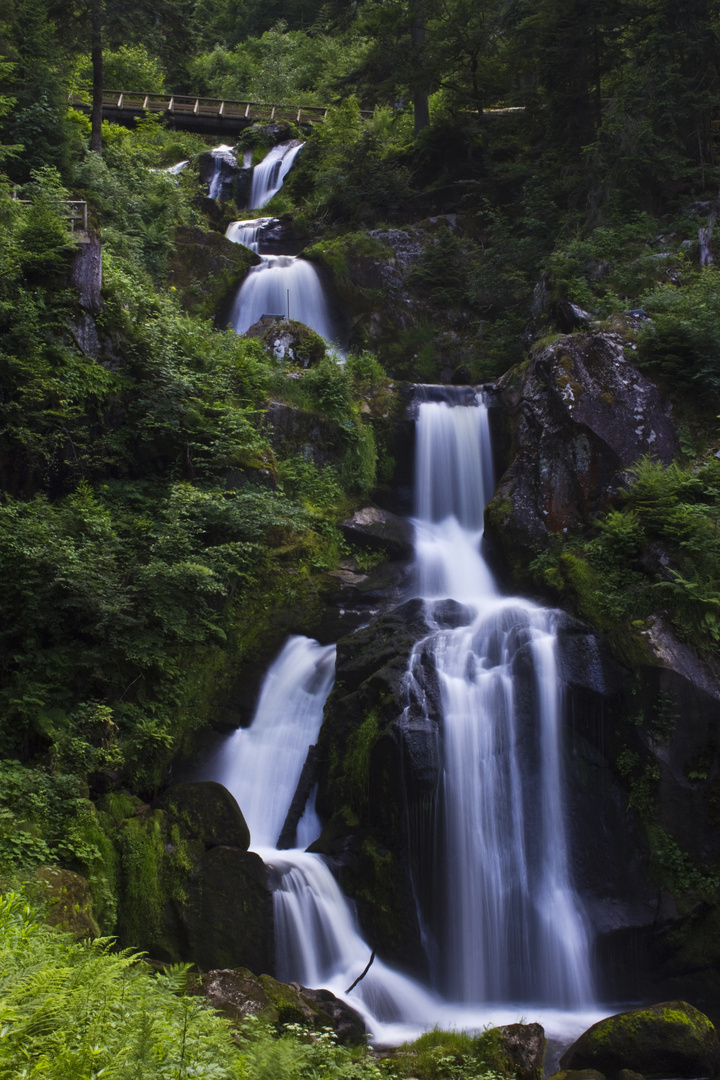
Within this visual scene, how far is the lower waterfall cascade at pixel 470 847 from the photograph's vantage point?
764cm

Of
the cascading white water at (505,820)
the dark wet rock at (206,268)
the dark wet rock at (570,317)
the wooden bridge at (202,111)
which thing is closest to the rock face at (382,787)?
the cascading white water at (505,820)

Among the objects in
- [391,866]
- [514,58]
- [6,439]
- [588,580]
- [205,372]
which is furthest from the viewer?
[514,58]

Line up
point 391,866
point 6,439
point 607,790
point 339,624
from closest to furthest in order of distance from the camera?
point 391,866
point 607,790
point 6,439
point 339,624

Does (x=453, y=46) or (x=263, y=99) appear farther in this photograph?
(x=263, y=99)

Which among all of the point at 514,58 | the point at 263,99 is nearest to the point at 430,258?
the point at 514,58

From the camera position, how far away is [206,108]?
28594 mm

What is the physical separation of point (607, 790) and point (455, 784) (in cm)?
198

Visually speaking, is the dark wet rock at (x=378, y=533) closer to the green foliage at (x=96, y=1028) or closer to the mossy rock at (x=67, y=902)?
the mossy rock at (x=67, y=902)

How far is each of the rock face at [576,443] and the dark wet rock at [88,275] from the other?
306 inches

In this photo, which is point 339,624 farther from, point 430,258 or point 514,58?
point 514,58

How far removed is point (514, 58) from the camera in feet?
62.8

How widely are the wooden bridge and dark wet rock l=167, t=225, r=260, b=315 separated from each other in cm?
1232

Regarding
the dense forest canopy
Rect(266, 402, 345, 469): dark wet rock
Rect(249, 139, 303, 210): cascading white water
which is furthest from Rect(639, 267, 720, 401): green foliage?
Rect(249, 139, 303, 210): cascading white water

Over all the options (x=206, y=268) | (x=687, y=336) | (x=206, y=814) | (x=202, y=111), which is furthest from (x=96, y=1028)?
(x=202, y=111)
